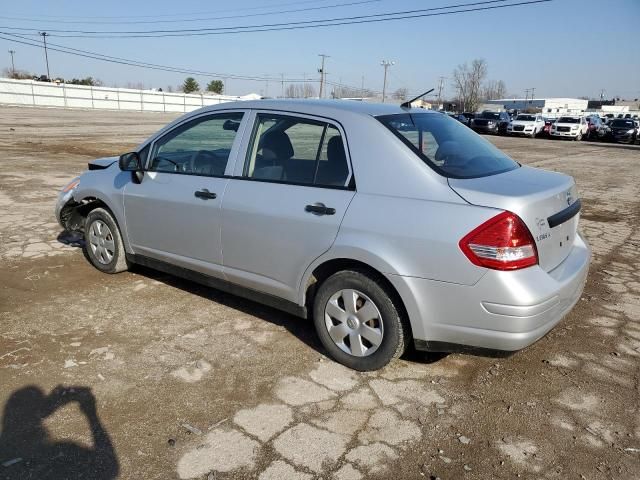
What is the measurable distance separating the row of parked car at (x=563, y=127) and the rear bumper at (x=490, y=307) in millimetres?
34921

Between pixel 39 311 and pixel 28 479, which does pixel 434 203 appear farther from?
pixel 39 311

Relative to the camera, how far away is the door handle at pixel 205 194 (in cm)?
391

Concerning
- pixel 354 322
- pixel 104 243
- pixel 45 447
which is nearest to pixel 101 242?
pixel 104 243

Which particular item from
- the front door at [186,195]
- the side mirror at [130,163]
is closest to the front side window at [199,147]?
the front door at [186,195]

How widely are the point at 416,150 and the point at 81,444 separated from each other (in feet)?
8.18

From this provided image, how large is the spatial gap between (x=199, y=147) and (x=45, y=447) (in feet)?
8.43

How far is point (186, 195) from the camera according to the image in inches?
162

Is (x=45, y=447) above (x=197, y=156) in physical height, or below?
below

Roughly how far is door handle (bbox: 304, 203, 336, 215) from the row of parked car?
34.8 m

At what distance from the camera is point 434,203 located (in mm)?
2977

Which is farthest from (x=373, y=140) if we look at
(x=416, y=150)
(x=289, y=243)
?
(x=289, y=243)

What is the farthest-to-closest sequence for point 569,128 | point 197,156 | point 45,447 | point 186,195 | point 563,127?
1. point 563,127
2. point 569,128
3. point 197,156
4. point 186,195
5. point 45,447

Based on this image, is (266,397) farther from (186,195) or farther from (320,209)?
(186,195)

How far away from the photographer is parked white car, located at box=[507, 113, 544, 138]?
3794cm
